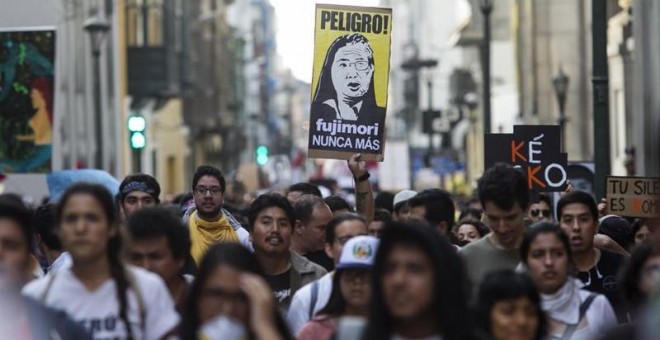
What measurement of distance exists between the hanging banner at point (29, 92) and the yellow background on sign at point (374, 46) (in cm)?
846

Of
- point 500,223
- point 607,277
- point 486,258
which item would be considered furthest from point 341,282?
point 607,277

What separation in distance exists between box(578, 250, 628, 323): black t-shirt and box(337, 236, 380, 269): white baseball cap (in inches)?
81.6

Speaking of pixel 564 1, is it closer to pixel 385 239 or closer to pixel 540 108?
pixel 540 108

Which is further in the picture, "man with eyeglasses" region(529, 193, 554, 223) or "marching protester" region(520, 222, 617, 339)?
"man with eyeglasses" region(529, 193, 554, 223)

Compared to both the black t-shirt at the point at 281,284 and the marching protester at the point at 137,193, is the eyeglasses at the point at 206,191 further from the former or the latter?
the black t-shirt at the point at 281,284

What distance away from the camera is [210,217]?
43.4 feet

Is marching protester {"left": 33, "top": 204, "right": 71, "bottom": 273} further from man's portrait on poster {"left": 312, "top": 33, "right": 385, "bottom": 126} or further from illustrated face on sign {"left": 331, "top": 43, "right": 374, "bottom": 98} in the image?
illustrated face on sign {"left": 331, "top": 43, "right": 374, "bottom": 98}

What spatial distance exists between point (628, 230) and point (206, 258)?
6.62 meters

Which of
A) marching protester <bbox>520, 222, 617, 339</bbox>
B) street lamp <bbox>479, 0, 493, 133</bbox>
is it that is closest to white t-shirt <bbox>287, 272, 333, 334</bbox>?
marching protester <bbox>520, 222, 617, 339</bbox>

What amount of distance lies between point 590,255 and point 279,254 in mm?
1762

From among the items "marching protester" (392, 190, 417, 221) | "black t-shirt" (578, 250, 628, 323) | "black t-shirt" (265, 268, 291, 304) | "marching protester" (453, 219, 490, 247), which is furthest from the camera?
"marching protester" (392, 190, 417, 221)

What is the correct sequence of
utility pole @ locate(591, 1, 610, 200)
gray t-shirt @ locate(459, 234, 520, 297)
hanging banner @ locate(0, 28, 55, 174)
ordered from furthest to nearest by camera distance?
hanging banner @ locate(0, 28, 55, 174) → utility pole @ locate(591, 1, 610, 200) → gray t-shirt @ locate(459, 234, 520, 297)

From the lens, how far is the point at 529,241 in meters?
9.04

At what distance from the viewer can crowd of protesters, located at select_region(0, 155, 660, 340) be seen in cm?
658
